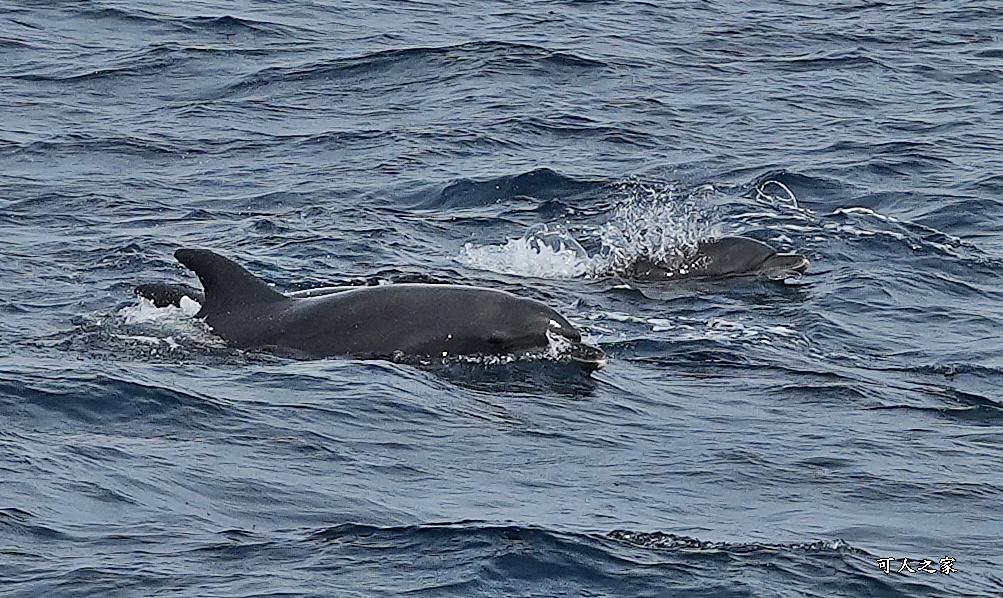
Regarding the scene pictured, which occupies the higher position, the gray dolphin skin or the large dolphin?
the large dolphin

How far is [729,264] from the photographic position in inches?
647

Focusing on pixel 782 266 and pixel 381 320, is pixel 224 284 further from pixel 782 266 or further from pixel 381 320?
pixel 782 266

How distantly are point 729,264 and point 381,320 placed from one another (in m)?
4.22

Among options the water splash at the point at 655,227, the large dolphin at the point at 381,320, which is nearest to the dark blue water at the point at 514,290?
the water splash at the point at 655,227

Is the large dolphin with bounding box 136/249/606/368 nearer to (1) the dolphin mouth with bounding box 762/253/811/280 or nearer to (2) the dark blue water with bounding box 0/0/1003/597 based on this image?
(2) the dark blue water with bounding box 0/0/1003/597

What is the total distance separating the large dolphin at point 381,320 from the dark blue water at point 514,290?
22cm

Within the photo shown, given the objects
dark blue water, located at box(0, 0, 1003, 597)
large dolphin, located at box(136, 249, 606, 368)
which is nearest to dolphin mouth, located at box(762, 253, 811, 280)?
dark blue water, located at box(0, 0, 1003, 597)

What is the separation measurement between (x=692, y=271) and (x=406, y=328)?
394 centimetres

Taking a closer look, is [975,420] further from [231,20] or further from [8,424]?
[231,20]

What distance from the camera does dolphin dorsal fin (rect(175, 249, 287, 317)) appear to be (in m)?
13.2

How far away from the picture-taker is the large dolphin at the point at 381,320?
515 inches

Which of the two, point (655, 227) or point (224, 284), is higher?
point (224, 284)

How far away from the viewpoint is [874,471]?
11008mm

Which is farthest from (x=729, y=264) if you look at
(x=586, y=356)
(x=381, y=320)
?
(x=381, y=320)
